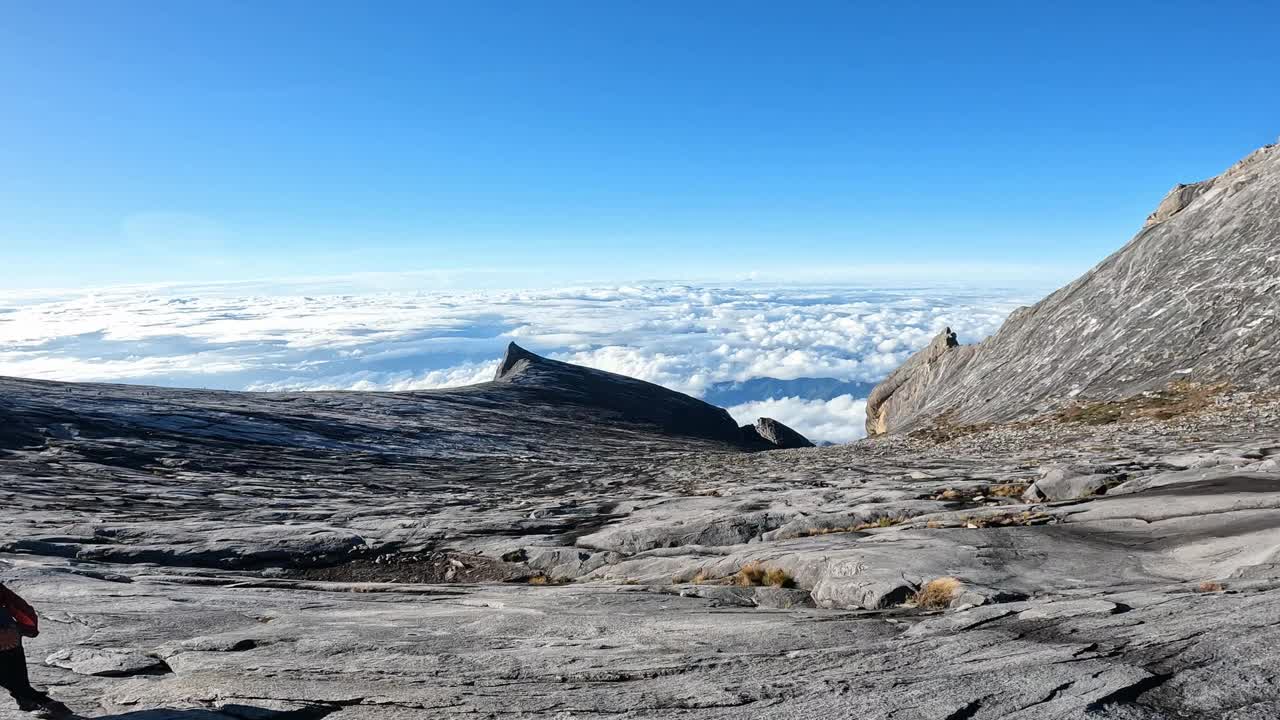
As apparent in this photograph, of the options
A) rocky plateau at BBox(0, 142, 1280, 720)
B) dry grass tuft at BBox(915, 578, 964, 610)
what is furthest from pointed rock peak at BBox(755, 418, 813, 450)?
dry grass tuft at BBox(915, 578, 964, 610)

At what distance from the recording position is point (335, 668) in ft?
41.1

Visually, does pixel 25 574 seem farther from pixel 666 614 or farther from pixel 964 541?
pixel 964 541

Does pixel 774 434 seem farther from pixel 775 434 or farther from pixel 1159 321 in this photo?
pixel 1159 321

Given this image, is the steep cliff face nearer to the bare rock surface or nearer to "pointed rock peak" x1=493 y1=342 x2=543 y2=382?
the bare rock surface

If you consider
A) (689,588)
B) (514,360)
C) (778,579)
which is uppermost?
(778,579)

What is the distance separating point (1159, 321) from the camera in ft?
177

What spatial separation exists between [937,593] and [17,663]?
14.9 meters

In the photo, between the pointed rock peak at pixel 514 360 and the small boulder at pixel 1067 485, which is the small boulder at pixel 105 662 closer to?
the small boulder at pixel 1067 485

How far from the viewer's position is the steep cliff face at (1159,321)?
48.1m

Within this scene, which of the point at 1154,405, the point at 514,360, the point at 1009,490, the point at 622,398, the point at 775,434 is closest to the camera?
the point at 1009,490

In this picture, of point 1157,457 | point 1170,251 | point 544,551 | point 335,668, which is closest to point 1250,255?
point 1170,251

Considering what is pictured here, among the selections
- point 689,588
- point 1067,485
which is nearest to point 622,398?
point 1067,485

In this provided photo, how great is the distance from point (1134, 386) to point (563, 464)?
38.1 meters

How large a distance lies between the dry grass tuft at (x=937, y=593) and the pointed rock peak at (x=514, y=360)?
98041mm
